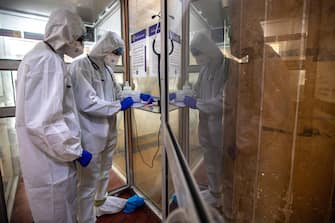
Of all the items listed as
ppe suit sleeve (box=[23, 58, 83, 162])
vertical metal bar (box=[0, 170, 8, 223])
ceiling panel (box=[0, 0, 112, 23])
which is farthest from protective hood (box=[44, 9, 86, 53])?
vertical metal bar (box=[0, 170, 8, 223])

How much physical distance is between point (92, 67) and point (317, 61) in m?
1.43

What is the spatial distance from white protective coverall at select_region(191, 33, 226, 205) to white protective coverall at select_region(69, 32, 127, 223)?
851 millimetres

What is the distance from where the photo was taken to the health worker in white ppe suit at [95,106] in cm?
143

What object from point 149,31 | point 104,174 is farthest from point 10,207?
point 149,31

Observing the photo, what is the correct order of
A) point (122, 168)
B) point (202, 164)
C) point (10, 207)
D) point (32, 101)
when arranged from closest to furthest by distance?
1. point (202, 164)
2. point (32, 101)
3. point (10, 207)
4. point (122, 168)

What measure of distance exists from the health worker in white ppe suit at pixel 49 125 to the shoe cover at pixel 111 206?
0.58 meters

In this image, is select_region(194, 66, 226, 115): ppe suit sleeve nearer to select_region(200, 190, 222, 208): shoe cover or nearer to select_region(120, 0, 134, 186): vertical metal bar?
select_region(200, 190, 222, 208): shoe cover

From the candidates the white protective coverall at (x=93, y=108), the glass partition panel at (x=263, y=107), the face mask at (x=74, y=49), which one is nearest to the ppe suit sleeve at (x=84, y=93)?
the white protective coverall at (x=93, y=108)

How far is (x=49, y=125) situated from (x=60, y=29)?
578 mm

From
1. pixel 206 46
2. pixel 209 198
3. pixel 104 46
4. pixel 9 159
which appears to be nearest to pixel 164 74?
pixel 206 46

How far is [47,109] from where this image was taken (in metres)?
1.05

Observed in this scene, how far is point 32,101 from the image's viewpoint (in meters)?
1.05

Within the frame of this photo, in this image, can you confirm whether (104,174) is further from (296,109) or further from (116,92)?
(296,109)

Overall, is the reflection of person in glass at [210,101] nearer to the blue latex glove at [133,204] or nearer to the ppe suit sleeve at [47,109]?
the ppe suit sleeve at [47,109]
